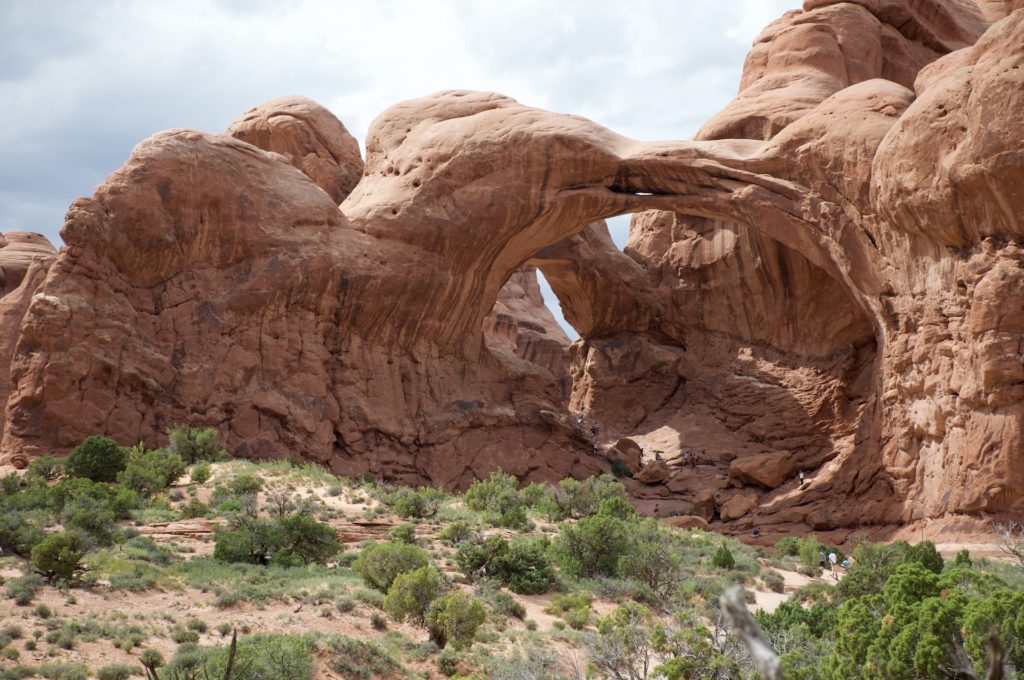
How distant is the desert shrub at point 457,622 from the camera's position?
1239 cm

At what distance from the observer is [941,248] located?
2192cm

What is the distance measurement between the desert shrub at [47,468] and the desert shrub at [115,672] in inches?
464

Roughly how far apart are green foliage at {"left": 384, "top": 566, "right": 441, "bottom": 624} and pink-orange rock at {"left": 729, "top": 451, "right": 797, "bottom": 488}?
17.2 m

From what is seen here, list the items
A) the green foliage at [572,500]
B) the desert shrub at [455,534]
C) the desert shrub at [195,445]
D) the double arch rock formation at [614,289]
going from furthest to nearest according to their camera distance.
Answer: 1. the desert shrub at [195,445]
2. the green foliage at [572,500]
3. the double arch rock formation at [614,289]
4. the desert shrub at [455,534]

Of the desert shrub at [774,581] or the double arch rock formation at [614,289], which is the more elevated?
the double arch rock formation at [614,289]

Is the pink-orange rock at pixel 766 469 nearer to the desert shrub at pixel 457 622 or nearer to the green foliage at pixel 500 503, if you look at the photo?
the green foliage at pixel 500 503

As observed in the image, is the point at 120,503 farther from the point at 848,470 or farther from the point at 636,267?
the point at 636,267

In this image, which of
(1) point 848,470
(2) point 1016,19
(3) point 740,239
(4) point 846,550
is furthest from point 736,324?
(2) point 1016,19

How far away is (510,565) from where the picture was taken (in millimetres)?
15969

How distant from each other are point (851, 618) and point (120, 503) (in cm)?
1328

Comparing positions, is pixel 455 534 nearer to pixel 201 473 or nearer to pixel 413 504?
Answer: pixel 413 504

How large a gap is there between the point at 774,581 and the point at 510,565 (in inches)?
194

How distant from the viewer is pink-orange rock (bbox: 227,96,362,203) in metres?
33.9

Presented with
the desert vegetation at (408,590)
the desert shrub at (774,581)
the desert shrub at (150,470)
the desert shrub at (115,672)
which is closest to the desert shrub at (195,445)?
the desert shrub at (150,470)
